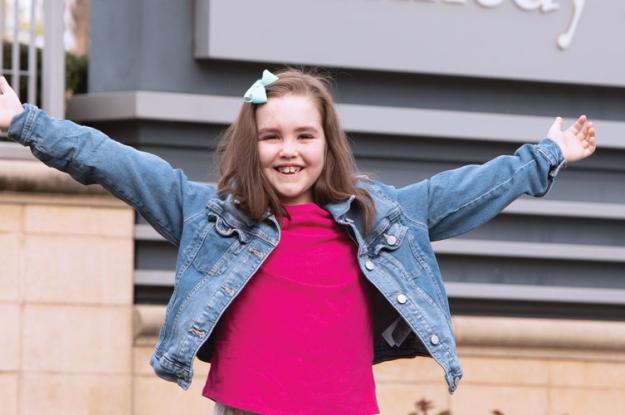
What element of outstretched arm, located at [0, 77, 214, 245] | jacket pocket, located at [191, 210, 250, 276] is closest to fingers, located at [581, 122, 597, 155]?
jacket pocket, located at [191, 210, 250, 276]

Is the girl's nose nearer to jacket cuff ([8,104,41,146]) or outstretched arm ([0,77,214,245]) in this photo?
outstretched arm ([0,77,214,245])

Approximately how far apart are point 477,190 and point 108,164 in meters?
1.00

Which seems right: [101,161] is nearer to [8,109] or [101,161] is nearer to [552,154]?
[8,109]

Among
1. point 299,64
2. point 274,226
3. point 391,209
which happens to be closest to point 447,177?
point 391,209

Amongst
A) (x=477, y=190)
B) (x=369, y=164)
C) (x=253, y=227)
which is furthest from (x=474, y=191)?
(x=369, y=164)

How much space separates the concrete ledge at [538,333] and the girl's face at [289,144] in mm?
→ 3353

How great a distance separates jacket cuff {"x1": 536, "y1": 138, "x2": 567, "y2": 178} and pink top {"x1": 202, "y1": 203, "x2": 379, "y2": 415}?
2.00 feet

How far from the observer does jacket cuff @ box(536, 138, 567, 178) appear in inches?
164

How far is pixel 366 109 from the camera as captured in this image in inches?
284

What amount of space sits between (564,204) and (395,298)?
11.7ft

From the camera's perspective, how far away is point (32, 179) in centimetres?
687

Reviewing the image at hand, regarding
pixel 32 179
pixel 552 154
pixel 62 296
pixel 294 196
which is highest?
pixel 552 154

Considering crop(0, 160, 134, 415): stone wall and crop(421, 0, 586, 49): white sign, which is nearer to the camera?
crop(0, 160, 134, 415): stone wall

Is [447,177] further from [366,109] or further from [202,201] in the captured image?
[366,109]
